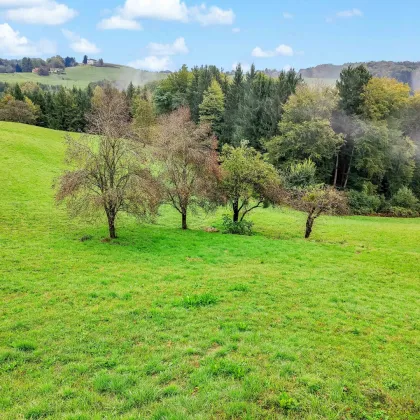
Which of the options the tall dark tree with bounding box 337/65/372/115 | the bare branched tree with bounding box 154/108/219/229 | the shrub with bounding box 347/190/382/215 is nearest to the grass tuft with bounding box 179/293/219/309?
the bare branched tree with bounding box 154/108/219/229

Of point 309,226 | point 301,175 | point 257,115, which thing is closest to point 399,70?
point 257,115

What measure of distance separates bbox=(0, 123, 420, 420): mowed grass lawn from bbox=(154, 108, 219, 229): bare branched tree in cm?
447

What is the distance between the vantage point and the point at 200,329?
10.2 m

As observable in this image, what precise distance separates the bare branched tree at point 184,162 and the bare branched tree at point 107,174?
4.06 meters

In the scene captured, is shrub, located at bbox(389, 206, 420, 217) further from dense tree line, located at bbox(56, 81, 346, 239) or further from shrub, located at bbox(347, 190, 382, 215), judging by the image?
dense tree line, located at bbox(56, 81, 346, 239)

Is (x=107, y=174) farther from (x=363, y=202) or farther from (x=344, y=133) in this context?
(x=344, y=133)

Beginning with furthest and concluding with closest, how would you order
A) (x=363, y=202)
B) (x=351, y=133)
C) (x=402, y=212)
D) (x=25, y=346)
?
(x=351, y=133) → (x=363, y=202) → (x=402, y=212) → (x=25, y=346)

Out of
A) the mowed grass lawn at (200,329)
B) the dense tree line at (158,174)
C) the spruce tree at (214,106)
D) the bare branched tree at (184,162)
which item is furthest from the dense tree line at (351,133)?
the mowed grass lawn at (200,329)

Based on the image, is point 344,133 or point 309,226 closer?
point 309,226

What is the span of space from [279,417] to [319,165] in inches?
1892

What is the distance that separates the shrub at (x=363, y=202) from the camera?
45656 mm

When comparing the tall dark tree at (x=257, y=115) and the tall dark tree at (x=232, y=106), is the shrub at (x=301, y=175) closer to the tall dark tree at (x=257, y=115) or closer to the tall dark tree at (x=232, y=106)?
the tall dark tree at (x=257, y=115)

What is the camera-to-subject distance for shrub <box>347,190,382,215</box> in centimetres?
4566

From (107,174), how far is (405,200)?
148 ft
